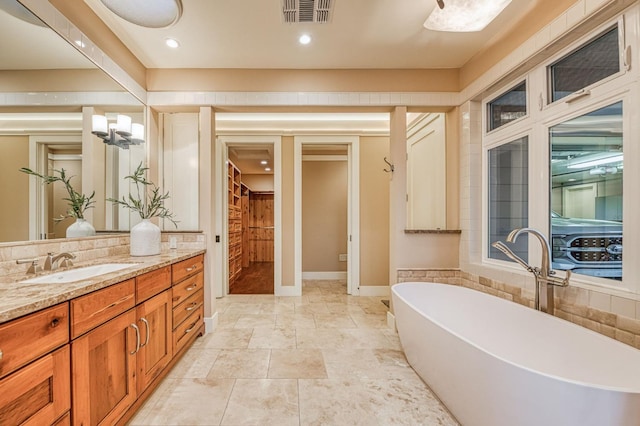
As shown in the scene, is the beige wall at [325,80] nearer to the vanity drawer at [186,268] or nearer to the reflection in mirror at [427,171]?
the reflection in mirror at [427,171]

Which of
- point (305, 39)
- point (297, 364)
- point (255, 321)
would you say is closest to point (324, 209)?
point (255, 321)

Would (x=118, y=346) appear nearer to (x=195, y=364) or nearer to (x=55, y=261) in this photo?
(x=55, y=261)

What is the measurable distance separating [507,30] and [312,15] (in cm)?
158

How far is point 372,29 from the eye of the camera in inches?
85.6

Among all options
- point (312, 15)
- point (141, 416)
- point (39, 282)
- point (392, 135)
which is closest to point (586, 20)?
point (392, 135)

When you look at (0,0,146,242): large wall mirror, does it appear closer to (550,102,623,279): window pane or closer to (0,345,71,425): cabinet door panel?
(0,345,71,425): cabinet door panel

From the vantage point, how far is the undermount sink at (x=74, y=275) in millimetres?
1308

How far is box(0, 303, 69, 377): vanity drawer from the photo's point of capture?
830mm

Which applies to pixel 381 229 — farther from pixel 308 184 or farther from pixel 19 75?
pixel 19 75

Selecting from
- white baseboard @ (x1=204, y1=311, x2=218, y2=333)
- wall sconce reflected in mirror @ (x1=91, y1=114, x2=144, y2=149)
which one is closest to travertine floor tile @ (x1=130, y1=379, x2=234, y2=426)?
white baseboard @ (x1=204, y1=311, x2=218, y2=333)

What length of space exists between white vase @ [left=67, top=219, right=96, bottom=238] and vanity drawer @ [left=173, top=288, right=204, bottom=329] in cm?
84

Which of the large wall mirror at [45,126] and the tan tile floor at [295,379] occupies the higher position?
the large wall mirror at [45,126]

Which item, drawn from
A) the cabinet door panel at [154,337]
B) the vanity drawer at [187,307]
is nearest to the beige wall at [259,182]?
the vanity drawer at [187,307]

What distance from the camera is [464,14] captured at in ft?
5.63
